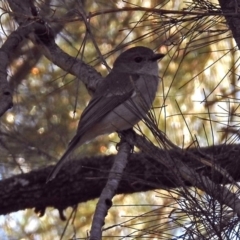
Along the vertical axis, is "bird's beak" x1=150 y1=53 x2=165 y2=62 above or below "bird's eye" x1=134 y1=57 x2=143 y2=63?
below

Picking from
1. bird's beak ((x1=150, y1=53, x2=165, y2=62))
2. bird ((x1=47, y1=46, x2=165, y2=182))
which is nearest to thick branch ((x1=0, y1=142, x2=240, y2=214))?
bird ((x1=47, y1=46, x2=165, y2=182))

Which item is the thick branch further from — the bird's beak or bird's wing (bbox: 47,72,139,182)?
the bird's beak

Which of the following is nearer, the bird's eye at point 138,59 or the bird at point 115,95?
the bird at point 115,95

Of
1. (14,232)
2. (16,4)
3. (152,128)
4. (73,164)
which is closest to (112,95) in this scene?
(73,164)

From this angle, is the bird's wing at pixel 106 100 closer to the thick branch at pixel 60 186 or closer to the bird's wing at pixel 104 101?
the bird's wing at pixel 104 101

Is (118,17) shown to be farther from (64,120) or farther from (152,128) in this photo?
(152,128)

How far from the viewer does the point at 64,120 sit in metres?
4.91

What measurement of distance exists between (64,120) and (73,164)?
0.37 m

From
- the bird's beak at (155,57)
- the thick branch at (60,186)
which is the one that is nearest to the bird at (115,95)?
the bird's beak at (155,57)

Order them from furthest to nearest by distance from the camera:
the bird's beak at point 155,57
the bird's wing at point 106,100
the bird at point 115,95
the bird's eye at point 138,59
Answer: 1. the bird's eye at point 138,59
2. the bird's beak at point 155,57
3. the bird's wing at point 106,100
4. the bird at point 115,95

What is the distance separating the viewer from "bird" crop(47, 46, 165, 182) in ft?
14.1

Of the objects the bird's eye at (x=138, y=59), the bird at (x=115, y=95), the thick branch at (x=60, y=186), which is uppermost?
the bird's eye at (x=138, y=59)

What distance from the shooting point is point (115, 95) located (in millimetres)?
4527

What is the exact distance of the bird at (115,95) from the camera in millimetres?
4297
